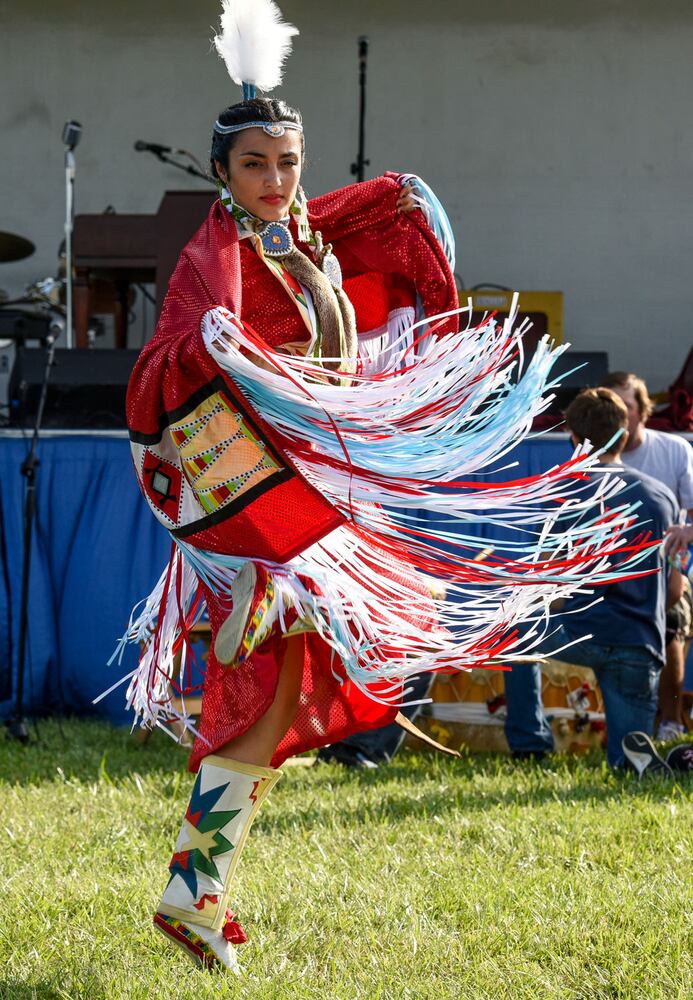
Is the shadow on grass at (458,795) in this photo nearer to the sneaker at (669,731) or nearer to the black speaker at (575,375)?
the sneaker at (669,731)

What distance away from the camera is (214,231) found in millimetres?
2141

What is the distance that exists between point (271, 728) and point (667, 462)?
263 cm

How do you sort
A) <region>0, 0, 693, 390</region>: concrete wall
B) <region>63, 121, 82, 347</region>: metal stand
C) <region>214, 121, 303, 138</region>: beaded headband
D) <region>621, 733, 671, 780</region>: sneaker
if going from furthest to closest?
<region>0, 0, 693, 390</region>: concrete wall
<region>63, 121, 82, 347</region>: metal stand
<region>621, 733, 671, 780</region>: sneaker
<region>214, 121, 303, 138</region>: beaded headband

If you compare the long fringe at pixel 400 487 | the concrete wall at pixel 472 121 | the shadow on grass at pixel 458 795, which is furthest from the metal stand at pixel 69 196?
the long fringe at pixel 400 487

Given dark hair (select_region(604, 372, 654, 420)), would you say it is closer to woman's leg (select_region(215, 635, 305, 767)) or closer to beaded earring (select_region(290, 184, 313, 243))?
beaded earring (select_region(290, 184, 313, 243))

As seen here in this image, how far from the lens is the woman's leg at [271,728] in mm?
2084

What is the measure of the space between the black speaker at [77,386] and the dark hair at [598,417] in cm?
231

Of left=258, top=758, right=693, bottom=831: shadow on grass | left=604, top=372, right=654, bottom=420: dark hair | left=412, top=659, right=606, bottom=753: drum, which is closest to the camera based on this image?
left=258, top=758, right=693, bottom=831: shadow on grass

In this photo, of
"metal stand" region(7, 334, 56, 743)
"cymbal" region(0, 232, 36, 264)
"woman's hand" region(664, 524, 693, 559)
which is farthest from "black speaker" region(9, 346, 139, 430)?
"woman's hand" region(664, 524, 693, 559)

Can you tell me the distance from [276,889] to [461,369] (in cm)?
116

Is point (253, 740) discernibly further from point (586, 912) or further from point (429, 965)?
point (586, 912)

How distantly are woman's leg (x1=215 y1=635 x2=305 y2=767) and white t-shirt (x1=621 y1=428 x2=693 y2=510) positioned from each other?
2.50 meters

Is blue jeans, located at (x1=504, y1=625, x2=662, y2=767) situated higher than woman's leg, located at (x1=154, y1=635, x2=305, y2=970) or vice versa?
woman's leg, located at (x1=154, y1=635, x2=305, y2=970)

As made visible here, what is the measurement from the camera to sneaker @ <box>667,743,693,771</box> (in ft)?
11.7
